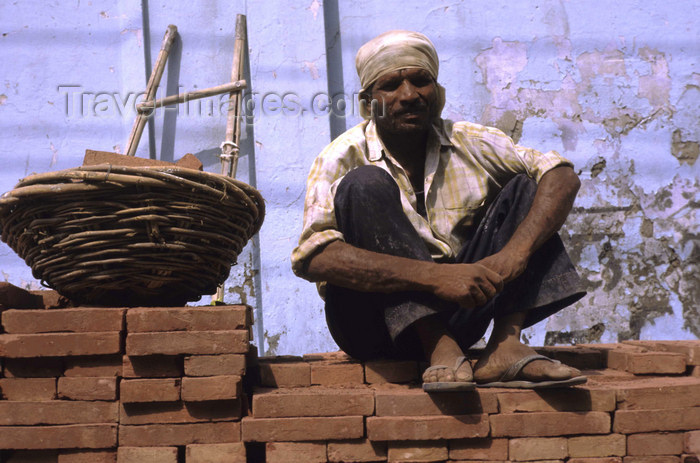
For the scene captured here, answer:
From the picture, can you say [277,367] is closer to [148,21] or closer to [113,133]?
[113,133]

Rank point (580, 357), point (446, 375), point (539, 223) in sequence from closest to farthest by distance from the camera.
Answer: point (446, 375) < point (539, 223) < point (580, 357)

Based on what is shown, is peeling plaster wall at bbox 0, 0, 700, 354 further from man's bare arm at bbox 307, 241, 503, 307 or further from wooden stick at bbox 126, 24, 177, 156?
man's bare arm at bbox 307, 241, 503, 307

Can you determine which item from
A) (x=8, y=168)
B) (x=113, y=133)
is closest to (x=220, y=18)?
(x=113, y=133)

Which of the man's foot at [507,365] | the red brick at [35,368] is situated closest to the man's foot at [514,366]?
the man's foot at [507,365]

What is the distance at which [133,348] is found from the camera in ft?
7.95

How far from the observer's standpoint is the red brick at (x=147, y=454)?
94.6 inches

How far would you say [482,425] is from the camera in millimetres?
2389

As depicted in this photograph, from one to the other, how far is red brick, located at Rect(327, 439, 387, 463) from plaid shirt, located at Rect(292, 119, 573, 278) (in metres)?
0.75

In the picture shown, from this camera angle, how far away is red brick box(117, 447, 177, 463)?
2.40 meters

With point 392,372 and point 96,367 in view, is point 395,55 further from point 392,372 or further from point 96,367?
point 96,367

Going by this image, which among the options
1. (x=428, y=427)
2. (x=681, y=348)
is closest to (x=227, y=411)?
(x=428, y=427)

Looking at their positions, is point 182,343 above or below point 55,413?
above

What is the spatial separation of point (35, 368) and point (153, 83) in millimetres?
2785

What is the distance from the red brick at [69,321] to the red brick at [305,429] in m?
0.58
